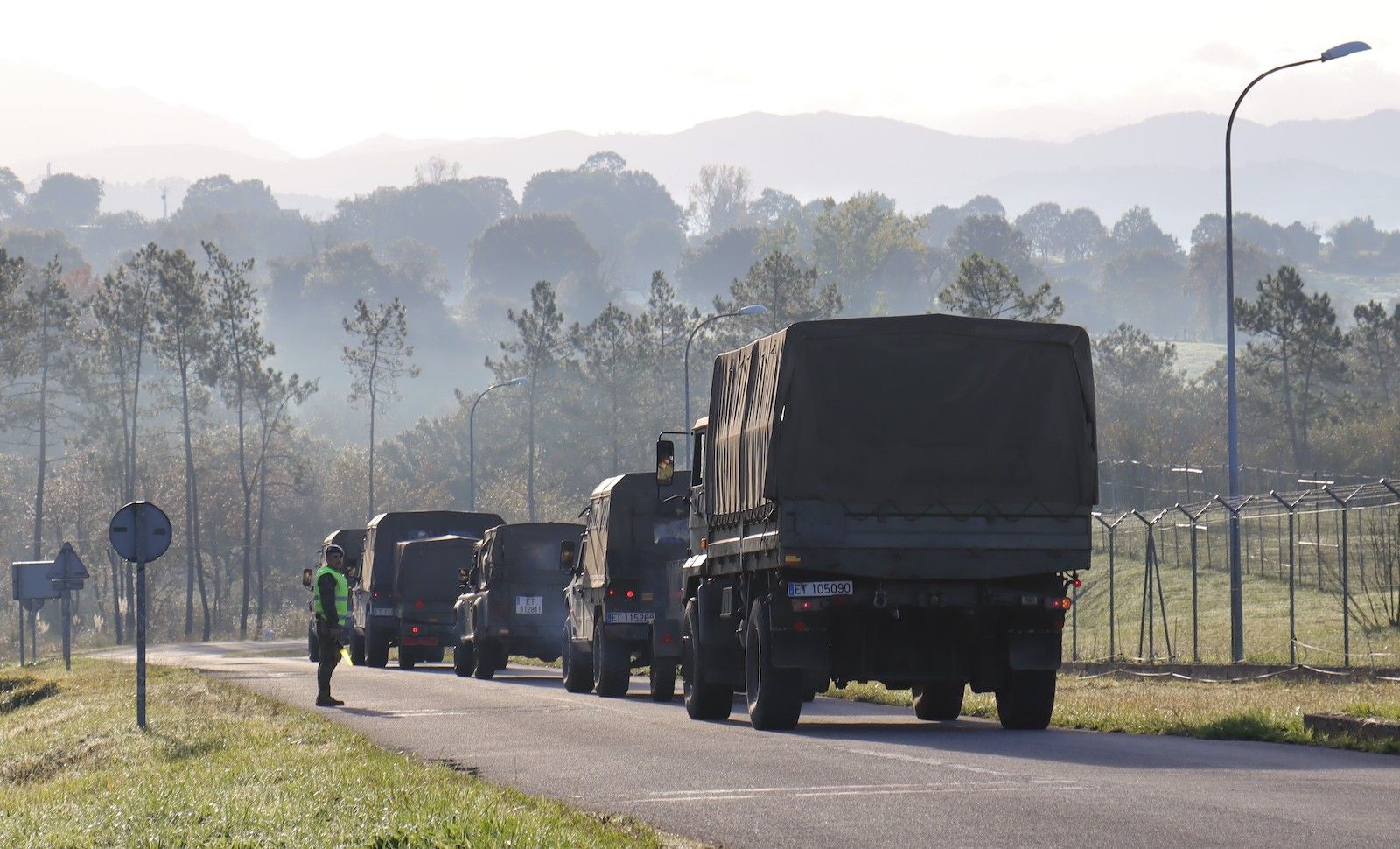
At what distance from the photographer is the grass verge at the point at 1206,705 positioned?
16016 millimetres

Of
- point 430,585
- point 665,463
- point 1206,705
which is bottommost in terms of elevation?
point 1206,705

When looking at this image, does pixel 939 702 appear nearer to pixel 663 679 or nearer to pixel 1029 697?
pixel 1029 697

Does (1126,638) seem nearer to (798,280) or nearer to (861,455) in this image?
(861,455)

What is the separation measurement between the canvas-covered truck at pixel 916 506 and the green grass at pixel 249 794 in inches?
148

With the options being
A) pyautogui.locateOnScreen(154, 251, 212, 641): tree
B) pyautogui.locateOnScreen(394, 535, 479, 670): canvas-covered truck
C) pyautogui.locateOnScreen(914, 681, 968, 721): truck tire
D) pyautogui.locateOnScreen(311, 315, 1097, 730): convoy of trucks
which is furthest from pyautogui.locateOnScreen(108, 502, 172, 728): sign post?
pyautogui.locateOnScreen(154, 251, 212, 641): tree

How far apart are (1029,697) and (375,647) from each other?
23.7 m

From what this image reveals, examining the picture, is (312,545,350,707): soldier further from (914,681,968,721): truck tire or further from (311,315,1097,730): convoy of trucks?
(914,681,968,721): truck tire

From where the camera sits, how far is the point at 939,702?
63.3 ft

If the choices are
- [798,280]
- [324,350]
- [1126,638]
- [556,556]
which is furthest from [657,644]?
[324,350]

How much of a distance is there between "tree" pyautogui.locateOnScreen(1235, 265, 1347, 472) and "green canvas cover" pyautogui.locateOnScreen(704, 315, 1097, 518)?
68294 millimetres

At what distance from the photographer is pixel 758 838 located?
9.66m

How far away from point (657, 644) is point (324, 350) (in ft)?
556

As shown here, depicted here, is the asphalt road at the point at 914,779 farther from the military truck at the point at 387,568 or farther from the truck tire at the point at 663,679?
the military truck at the point at 387,568

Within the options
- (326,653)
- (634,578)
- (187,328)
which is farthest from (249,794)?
(187,328)
